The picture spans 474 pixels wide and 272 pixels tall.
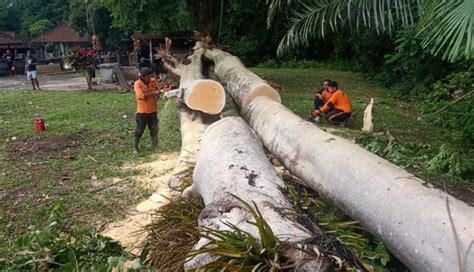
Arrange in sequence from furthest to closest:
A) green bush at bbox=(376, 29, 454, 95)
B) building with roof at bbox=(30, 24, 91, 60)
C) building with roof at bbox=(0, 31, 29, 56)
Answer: building with roof at bbox=(30, 24, 91, 60) < building with roof at bbox=(0, 31, 29, 56) < green bush at bbox=(376, 29, 454, 95)

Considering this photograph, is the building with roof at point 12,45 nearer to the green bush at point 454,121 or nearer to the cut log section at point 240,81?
the cut log section at point 240,81

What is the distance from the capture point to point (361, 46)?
18000mm

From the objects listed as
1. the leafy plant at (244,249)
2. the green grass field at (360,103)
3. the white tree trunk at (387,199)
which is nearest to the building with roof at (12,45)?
the green grass field at (360,103)

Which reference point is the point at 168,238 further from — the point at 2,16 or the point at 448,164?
the point at 2,16

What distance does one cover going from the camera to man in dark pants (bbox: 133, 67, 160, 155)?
22.7 ft

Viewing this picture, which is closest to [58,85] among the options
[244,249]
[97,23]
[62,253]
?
[97,23]

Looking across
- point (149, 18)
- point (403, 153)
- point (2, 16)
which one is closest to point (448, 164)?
point (403, 153)

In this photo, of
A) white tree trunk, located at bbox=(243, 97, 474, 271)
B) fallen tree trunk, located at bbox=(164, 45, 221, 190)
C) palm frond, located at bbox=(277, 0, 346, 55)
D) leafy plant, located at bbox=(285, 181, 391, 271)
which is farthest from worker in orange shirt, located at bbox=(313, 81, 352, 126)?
leafy plant, located at bbox=(285, 181, 391, 271)

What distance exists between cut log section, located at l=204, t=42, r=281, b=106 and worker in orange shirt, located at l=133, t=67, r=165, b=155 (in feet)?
4.67

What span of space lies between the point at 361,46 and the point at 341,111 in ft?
34.0

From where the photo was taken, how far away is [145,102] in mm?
7078

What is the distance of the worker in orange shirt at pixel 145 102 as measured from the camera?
693cm

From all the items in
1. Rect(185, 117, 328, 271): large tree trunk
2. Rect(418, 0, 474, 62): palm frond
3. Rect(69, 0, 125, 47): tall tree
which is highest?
Rect(418, 0, 474, 62): palm frond

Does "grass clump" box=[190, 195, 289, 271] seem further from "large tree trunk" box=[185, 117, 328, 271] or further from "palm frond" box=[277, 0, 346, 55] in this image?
"palm frond" box=[277, 0, 346, 55]
